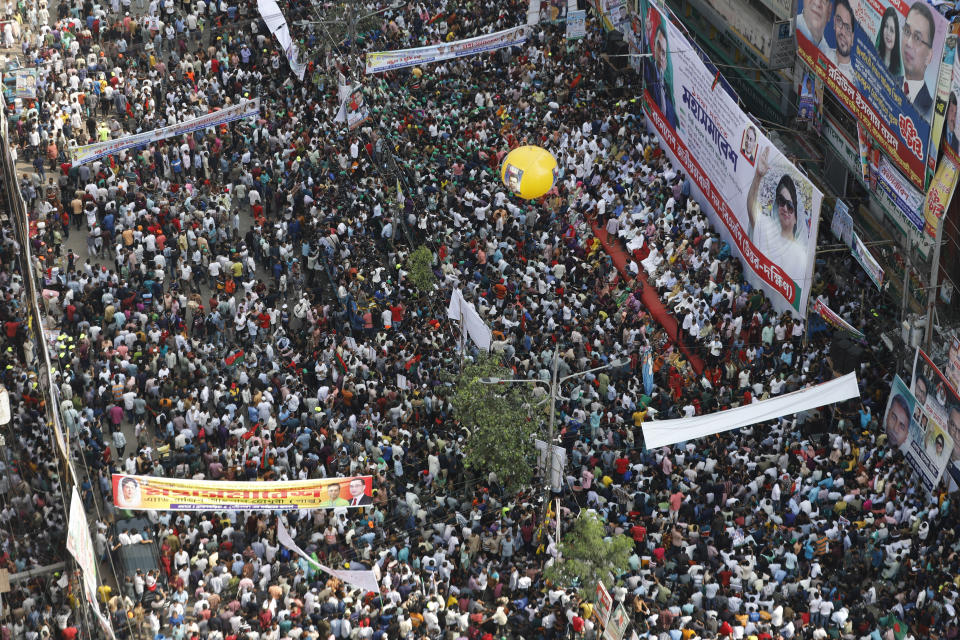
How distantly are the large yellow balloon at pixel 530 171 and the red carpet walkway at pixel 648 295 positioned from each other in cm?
442

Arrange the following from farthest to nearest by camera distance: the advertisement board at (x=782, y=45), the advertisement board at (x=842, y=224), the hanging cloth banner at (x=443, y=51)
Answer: the hanging cloth banner at (x=443, y=51) < the advertisement board at (x=782, y=45) < the advertisement board at (x=842, y=224)

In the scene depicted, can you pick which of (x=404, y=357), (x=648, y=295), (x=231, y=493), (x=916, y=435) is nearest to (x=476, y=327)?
(x=404, y=357)

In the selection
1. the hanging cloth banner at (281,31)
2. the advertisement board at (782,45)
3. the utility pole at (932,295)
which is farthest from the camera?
the hanging cloth banner at (281,31)

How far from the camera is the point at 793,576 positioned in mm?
29500

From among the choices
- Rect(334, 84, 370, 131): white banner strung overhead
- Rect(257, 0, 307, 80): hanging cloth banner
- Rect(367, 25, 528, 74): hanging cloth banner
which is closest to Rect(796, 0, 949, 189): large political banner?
Rect(367, 25, 528, 74): hanging cloth banner

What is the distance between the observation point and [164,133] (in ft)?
131

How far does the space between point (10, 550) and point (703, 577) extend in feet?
43.5

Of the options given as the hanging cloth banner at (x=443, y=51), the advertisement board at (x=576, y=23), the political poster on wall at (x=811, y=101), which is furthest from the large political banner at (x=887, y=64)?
the hanging cloth banner at (x=443, y=51)

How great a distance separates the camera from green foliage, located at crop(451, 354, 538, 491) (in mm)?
31391

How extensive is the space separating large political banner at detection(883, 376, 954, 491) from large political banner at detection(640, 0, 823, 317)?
2951 mm

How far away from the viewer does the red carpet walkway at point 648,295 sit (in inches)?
1401

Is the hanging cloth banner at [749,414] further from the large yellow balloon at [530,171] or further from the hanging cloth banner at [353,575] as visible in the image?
the large yellow balloon at [530,171]

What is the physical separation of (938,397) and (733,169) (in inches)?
324

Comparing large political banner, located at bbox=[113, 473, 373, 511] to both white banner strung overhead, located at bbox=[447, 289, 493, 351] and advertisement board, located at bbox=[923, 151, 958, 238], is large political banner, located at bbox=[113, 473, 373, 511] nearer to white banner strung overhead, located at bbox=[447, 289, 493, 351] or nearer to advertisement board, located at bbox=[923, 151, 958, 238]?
white banner strung overhead, located at bbox=[447, 289, 493, 351]
